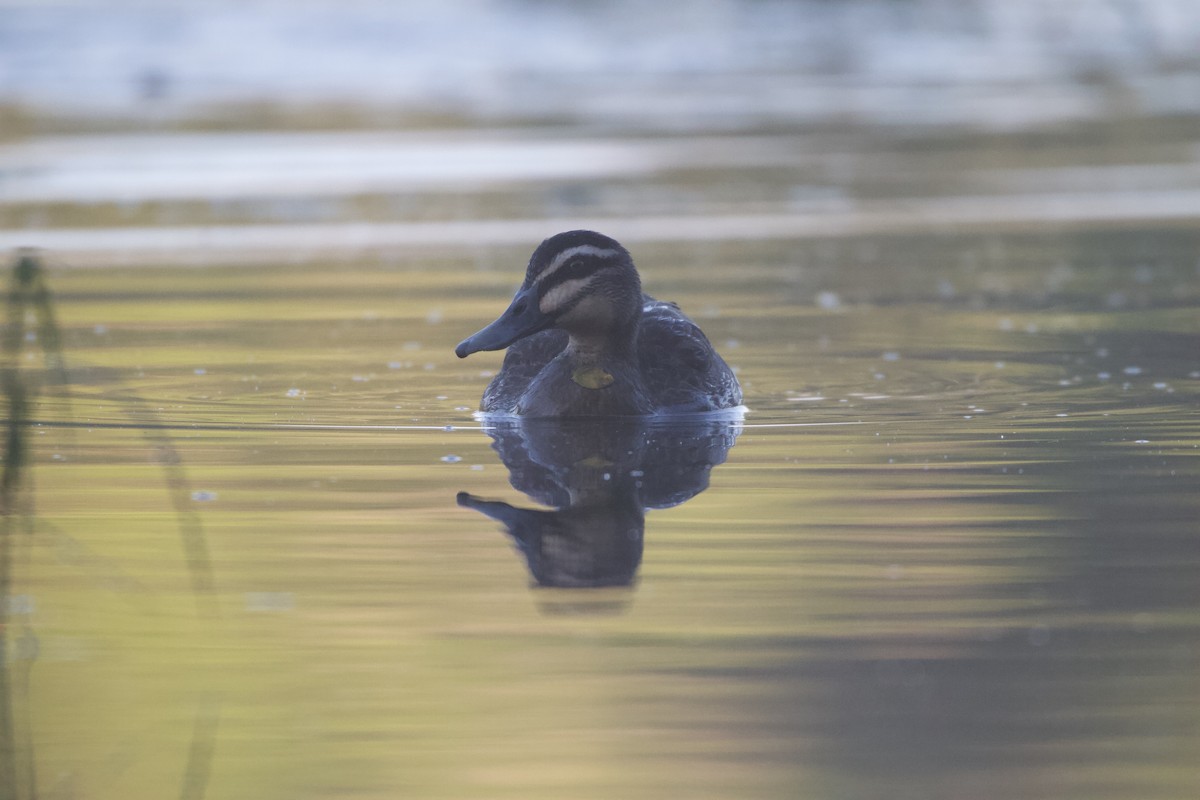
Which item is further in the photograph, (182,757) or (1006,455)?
(1006,455)

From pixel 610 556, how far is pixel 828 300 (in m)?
7.69

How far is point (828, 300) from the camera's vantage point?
46.0 feet

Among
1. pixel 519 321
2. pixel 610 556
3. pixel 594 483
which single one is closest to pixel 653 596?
pixel 610 556

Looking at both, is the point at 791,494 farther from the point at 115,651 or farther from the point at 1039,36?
the point at 1039,36

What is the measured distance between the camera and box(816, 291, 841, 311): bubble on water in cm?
1373

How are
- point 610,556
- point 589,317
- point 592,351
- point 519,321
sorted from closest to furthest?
1. point 610,556
2. point 519,321
3. point 589,317
4. point 592,351

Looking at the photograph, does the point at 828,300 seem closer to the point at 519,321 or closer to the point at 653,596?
the point at 519,321

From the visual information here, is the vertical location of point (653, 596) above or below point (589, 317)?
above

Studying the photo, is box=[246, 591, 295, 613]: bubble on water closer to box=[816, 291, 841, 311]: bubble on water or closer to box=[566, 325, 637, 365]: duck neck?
box=[566, 325, 637, 365]: duck neck

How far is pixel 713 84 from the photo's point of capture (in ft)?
108

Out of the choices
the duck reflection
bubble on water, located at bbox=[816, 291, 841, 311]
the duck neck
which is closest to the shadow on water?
the duck reflection

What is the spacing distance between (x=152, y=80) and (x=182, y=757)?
91.5 ft

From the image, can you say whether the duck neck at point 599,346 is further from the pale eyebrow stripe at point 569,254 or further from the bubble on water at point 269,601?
the bubble on water at point 269,601

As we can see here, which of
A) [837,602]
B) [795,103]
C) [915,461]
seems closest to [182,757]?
[837,602]
